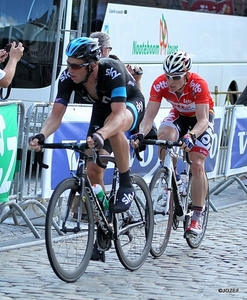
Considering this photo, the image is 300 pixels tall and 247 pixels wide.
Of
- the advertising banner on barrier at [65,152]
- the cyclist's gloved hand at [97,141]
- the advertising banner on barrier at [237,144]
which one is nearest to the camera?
the cyclist's gloved hand at [97,141]

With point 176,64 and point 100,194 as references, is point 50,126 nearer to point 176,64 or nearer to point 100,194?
point 100,194

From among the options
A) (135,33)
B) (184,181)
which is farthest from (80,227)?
(135,33)

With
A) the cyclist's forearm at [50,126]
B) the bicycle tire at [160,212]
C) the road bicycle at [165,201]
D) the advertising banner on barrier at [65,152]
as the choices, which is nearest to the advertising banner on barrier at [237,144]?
the advertising banner on barrier at [65,152]

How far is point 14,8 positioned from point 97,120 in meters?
7.43

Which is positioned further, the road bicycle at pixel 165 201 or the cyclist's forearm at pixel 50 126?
the road bicycle at pixel 165 201

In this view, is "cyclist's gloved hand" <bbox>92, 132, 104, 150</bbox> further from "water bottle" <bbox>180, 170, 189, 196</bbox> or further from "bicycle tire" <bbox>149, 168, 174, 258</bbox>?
"water bottle" <bbox>180, 170, 189, 196</bbox>

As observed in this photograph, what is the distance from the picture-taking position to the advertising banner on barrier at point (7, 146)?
7.97 metres

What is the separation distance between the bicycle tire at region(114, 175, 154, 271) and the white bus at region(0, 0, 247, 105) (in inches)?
241

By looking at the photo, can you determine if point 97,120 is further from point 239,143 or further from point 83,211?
point 239,143

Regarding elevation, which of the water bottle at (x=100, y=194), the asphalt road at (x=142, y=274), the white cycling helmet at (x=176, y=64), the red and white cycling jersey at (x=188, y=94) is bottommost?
the asphalt road at (x=142, y=274)

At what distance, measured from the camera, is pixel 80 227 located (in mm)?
6711

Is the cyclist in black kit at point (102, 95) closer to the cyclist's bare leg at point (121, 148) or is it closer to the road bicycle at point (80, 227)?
the cyclist's bare leg at point (121, 148)

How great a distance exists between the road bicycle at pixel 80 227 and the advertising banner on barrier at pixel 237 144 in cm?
463

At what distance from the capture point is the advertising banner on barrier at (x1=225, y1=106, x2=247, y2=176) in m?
11.9
